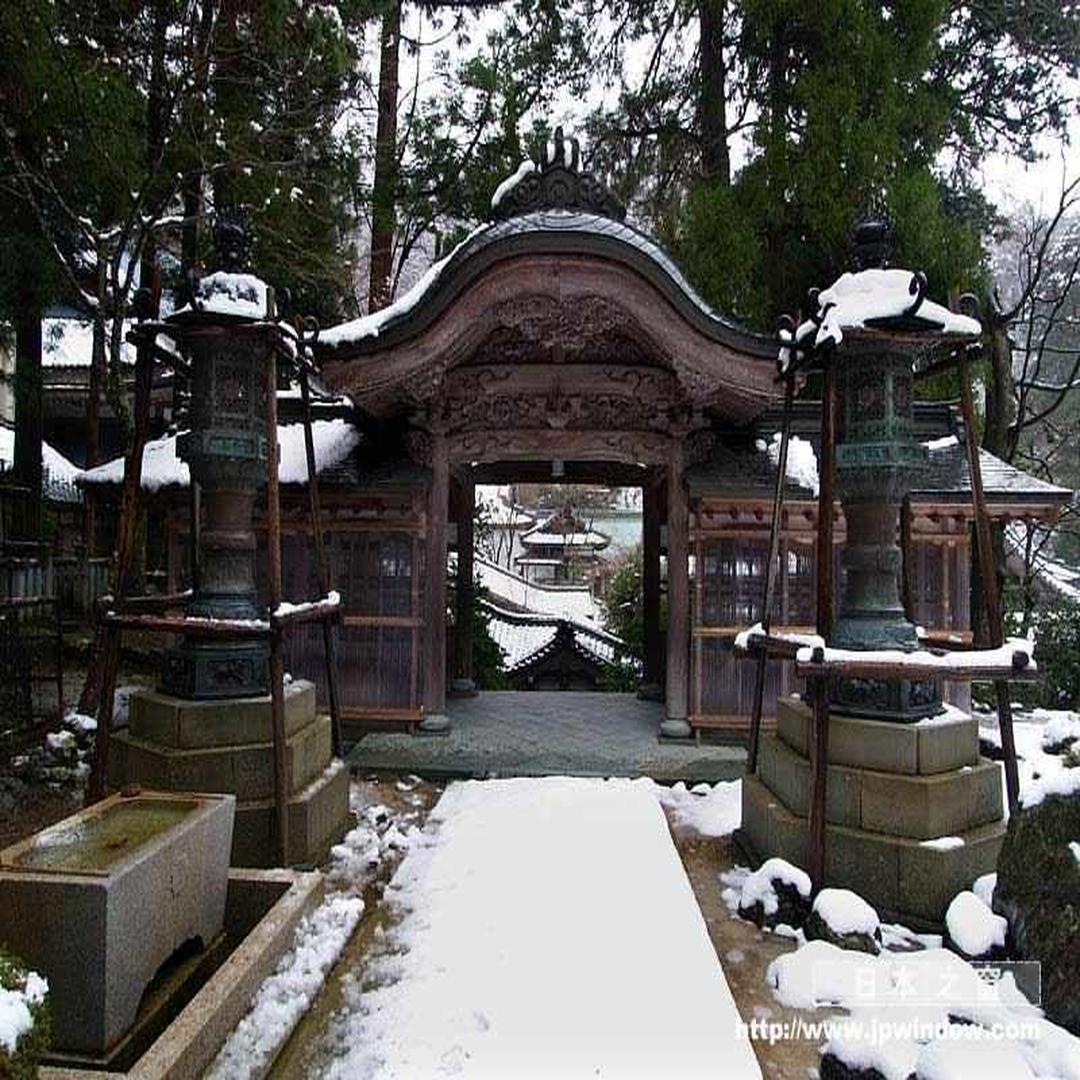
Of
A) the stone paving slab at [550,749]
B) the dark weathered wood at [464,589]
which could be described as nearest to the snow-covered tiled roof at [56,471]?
the dark weathered wood at [464,589]

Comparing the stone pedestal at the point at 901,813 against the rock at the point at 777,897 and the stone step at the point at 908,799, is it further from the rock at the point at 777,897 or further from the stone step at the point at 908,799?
the rock at the point at 777,897

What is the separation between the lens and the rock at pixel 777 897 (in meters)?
4.02

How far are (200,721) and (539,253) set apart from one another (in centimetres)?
416

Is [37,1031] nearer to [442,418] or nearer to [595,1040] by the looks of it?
[595,1040]

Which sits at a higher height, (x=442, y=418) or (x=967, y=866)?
(x=442, y=418)

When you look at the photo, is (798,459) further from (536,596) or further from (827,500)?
(536,596)

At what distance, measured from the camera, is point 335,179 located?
34.3 feet

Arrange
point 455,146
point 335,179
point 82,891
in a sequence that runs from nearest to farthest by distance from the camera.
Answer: point 82,891 < point 335,179 < point 455,146

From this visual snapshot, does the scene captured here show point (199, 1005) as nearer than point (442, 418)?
Yes

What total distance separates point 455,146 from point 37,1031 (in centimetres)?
1177

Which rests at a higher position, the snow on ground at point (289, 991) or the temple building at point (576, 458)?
the temple building at point (576, 458)

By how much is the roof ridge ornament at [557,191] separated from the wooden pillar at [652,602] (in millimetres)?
3657

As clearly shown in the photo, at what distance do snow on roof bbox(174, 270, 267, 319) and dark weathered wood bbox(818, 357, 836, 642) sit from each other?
3414mm

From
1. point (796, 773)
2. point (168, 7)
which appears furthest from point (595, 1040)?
point (168, 7)
